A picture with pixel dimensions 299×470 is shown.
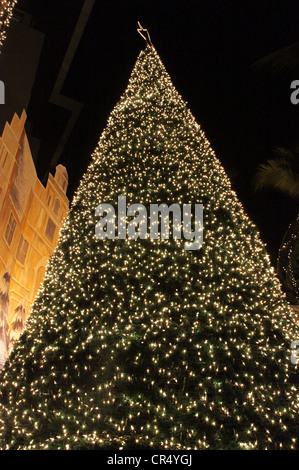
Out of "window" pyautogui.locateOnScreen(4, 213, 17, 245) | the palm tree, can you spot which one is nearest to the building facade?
"window" pyautogui.locateOnScreen(4, 213, 17, 245)

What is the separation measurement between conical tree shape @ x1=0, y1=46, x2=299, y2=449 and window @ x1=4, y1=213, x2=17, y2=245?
10.3 ft

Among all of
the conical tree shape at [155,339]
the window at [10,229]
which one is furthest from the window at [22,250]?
the conical tree shape at [155,339]

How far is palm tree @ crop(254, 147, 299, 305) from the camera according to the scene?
31.4ft

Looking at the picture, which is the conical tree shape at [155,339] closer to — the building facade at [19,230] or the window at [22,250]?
the building facade at [19,230]

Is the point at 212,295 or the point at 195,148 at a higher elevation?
the point at 195,148

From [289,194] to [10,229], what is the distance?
8.24 meters

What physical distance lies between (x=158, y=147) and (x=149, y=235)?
1.57m

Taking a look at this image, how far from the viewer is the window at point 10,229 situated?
7066 millimetres

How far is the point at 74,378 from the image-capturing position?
3312 millimetres

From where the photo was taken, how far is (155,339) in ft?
11.0

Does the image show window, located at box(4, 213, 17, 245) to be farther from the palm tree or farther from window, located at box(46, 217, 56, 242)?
the palm tree

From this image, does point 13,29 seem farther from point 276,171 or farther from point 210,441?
point 210,441
